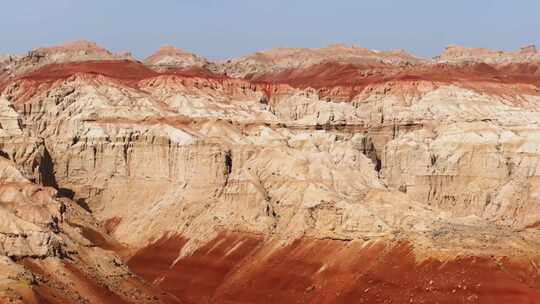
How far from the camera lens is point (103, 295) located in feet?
282

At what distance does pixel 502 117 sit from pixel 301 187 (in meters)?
45.1

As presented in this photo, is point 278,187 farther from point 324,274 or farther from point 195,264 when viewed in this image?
point 324,274

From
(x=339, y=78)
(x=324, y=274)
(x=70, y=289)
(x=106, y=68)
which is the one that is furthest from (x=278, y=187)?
(x=339, y=78)

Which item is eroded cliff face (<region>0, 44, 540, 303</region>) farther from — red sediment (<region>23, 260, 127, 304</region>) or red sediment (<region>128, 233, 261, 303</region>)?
red sediment (<region>23, 260, 127, 304</region>)

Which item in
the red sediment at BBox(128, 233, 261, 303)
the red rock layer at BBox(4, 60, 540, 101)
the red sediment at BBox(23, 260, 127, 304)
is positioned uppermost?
the red rock layer at BBox(4, 60, 540, 101)

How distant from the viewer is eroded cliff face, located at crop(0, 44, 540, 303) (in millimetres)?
87875

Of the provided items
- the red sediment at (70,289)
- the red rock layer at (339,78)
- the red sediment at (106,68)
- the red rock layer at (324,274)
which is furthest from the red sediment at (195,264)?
the red sediment at (106,68)

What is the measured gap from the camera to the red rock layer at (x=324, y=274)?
8250 cm

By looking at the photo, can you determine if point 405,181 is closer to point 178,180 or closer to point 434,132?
point 434,132

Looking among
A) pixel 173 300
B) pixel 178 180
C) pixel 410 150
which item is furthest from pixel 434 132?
pixel 173 300

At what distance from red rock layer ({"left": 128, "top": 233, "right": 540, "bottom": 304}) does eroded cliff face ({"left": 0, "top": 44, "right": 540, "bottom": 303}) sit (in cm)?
14

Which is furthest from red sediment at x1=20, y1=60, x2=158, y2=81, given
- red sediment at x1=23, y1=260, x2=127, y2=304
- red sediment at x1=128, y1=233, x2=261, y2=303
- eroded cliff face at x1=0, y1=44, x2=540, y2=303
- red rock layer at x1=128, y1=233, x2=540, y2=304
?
red sediment at x1=23, y1=260, x2=127, y2=304

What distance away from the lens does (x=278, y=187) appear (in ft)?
366

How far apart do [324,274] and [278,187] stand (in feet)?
68.4
